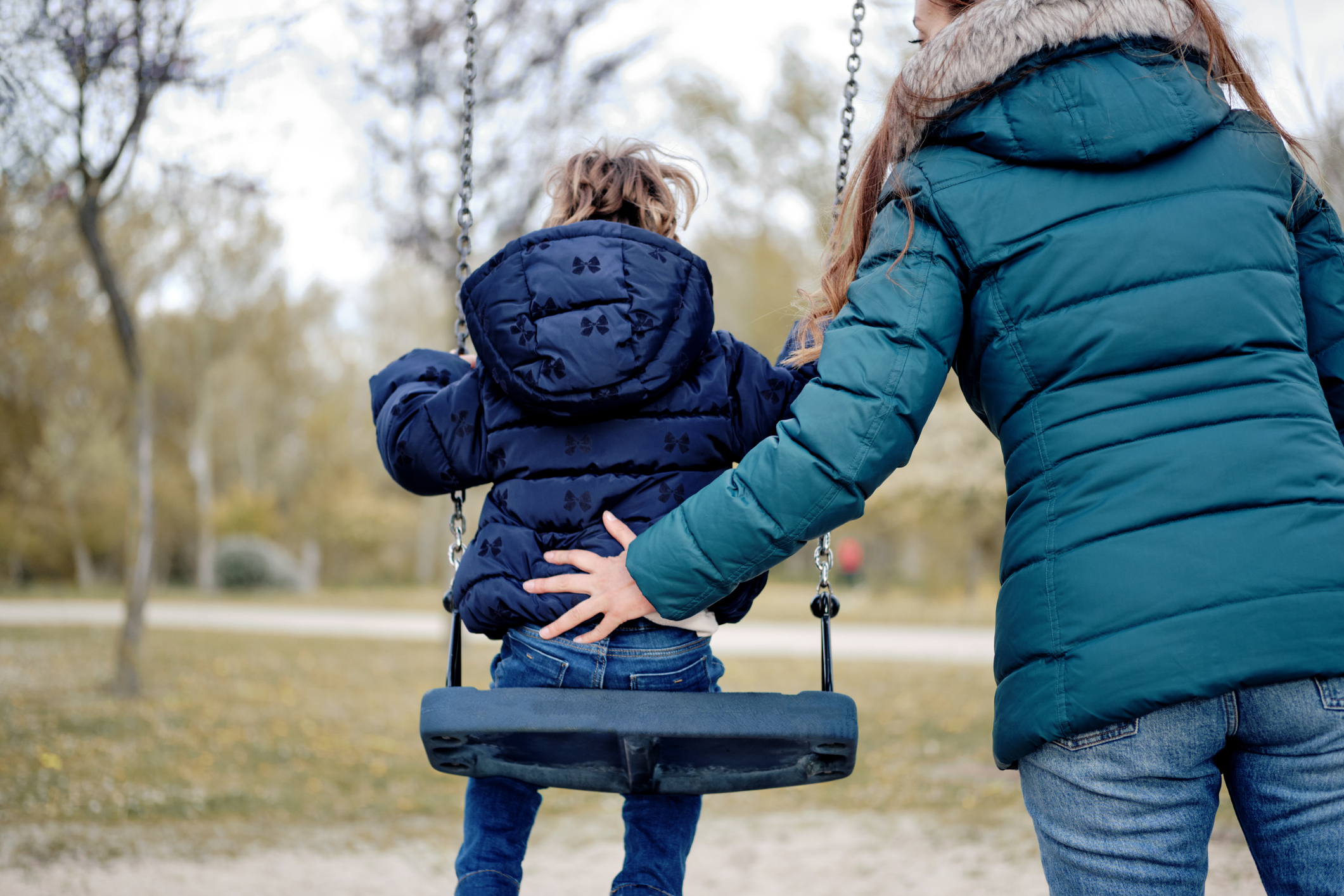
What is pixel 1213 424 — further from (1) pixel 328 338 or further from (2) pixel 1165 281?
(1) pixel 328 338

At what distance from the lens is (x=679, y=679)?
185cm

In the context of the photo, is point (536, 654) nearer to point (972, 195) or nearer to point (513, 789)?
point (513, 789)

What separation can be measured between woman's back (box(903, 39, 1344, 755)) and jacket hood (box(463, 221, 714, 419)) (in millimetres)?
482

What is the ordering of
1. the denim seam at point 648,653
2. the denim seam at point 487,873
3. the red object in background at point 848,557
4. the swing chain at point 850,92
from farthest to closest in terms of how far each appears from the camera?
the red object in background at point 848,557 → the swing chain at point 850,92 → the denim seam at point 487,873 → the denim seam at point 648,653

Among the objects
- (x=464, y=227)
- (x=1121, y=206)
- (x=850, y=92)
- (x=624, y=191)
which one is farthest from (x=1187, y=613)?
(x=464, y=227)

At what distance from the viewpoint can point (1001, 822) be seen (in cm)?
466

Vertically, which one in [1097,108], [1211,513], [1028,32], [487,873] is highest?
[1028,32]

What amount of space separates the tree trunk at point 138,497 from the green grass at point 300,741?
0.25 metres

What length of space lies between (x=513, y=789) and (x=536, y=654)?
349 millimetres

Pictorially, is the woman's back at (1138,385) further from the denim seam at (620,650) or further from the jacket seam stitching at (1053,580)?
the denim seam at (620,650)

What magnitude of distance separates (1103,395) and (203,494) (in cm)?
2141

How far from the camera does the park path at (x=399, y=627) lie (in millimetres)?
10219

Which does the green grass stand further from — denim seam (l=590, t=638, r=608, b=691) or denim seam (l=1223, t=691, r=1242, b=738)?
denim seam (l=1223, t=691, r=1242, b=738)

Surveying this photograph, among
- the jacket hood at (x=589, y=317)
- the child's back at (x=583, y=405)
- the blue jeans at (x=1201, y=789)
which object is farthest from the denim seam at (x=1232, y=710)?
the jacket hood at (x=589, y=317)
